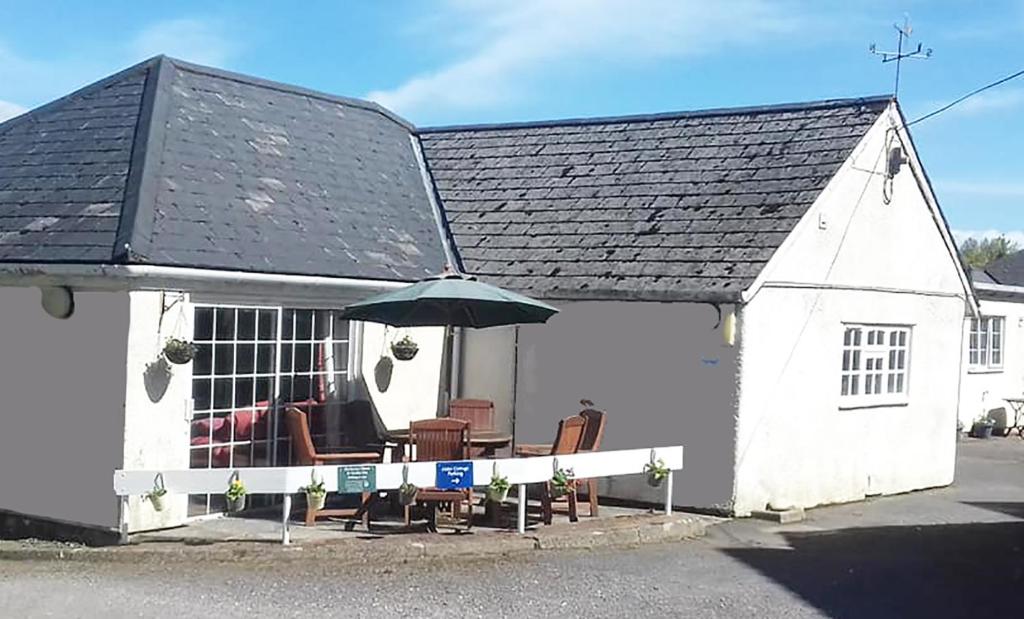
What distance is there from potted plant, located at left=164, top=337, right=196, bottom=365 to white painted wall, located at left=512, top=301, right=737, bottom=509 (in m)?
4.60

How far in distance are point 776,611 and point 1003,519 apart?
6.46 m

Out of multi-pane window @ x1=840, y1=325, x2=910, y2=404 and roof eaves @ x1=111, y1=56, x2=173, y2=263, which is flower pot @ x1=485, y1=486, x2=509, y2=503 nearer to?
roof eaves @ x1=111, y1=56, x2=173, y2=263

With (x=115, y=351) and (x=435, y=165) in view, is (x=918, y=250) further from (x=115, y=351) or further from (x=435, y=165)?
(x=115, y=351)

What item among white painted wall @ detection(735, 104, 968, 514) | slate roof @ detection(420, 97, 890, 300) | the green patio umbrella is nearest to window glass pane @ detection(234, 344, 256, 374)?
the green patio umbrella

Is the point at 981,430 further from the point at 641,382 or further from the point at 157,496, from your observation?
the point at 157,496

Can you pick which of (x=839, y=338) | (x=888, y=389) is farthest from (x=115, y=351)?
(x=888, y=389)

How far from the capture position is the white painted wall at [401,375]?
1314cm

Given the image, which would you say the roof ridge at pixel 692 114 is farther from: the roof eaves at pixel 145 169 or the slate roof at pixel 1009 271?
the slate roof at pixel 1009 271

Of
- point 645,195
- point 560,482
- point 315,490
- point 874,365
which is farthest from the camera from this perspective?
point 874,365

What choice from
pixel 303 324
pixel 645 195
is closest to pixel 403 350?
pixel 303 324

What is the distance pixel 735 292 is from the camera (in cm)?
1237

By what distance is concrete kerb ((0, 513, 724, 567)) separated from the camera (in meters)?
9.92

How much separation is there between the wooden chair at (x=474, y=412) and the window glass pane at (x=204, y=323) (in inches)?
132

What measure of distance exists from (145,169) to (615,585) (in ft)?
20.5
